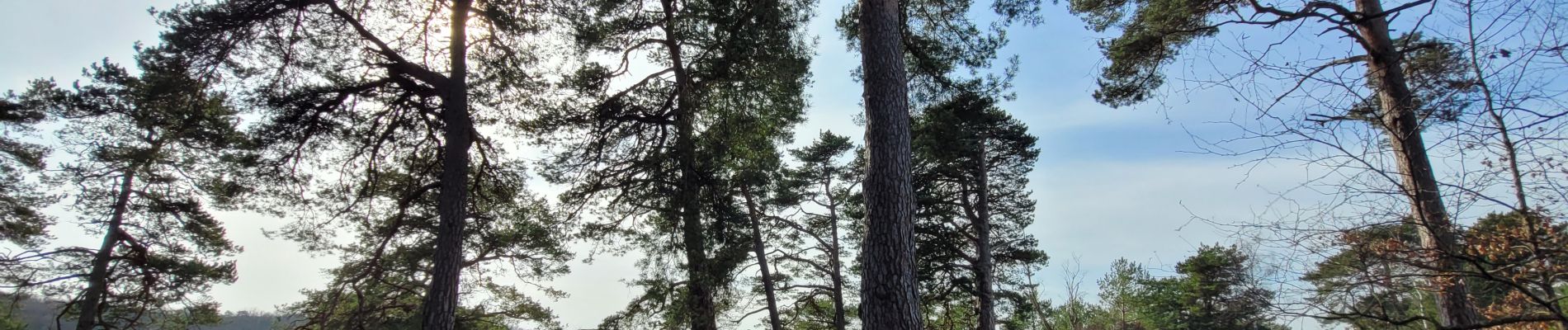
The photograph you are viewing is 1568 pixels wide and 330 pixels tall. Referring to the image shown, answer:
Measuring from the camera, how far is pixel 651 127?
9.90 metres

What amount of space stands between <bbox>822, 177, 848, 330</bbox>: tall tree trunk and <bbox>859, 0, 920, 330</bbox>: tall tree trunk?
34.0 ft

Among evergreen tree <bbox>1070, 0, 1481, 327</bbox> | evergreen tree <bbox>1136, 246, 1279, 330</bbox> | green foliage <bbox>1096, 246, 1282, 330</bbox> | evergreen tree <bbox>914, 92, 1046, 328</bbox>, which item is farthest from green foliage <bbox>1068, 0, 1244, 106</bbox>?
evergreen tree <bbox>1136, 246, 1279, 330</bbox>

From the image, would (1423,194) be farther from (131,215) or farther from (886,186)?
(131,215)

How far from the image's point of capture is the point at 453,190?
283 inches

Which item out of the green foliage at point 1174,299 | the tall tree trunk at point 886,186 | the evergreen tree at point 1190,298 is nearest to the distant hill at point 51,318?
the tall tree trunk at point 886,186

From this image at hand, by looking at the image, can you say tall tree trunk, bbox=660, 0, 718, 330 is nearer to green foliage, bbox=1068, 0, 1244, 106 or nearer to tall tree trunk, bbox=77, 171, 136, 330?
green foliage, bbox=1068, 0, 1244, 106

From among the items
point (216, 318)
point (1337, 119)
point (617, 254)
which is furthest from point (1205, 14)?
point (216, 318)

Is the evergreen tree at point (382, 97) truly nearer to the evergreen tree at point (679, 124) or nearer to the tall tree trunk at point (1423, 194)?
the evergreen tree at point (679, 124)

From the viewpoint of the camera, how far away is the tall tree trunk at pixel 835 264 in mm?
15359

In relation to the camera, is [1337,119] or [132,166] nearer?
[1337,119]

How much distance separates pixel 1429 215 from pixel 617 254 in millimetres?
9710

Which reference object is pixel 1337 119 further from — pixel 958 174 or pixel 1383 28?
pixel 958 174

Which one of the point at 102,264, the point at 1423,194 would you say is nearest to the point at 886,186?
the point at 1423,194

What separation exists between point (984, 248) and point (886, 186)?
27.7 feet
